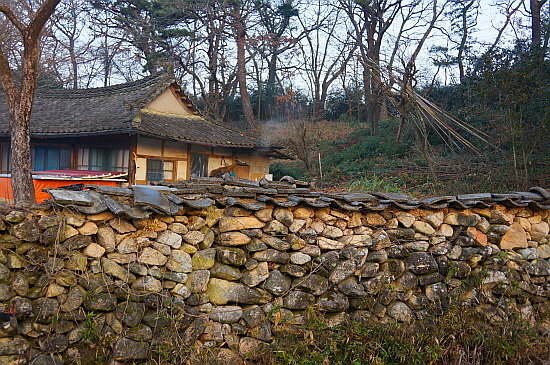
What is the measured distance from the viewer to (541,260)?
507 cm

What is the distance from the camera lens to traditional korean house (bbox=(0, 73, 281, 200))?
11.5 m

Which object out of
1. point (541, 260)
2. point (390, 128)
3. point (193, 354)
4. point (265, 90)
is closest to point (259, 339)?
point (193, 354)

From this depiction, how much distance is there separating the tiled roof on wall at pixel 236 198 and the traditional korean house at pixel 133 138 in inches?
283

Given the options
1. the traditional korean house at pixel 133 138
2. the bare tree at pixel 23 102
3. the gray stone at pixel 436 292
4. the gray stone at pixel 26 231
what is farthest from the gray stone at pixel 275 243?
the traditional korean house at pixel 133 138

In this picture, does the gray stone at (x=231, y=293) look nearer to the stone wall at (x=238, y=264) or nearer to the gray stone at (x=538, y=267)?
the stone wall at (x=238, y=264)

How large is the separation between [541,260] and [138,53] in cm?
2110

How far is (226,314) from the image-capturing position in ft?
11.9

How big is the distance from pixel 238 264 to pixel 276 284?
0.41 m

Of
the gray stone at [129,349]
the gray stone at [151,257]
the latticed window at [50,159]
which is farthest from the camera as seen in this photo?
the latticed window at [50,159]

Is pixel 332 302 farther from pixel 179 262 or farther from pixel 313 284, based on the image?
pixel 179 262

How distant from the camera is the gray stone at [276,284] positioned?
3818mm

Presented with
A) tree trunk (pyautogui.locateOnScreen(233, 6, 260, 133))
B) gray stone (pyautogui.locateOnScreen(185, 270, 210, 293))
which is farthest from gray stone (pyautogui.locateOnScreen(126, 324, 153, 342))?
tree trunk (pyautogui.locateOnScreen(233, 6, 260, 133))

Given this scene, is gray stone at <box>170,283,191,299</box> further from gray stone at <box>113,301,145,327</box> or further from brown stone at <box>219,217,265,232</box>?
brown stone at <box>219,217,265,232</box>

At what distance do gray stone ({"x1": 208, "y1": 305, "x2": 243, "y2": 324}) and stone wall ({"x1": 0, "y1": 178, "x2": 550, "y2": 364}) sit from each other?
12mm
